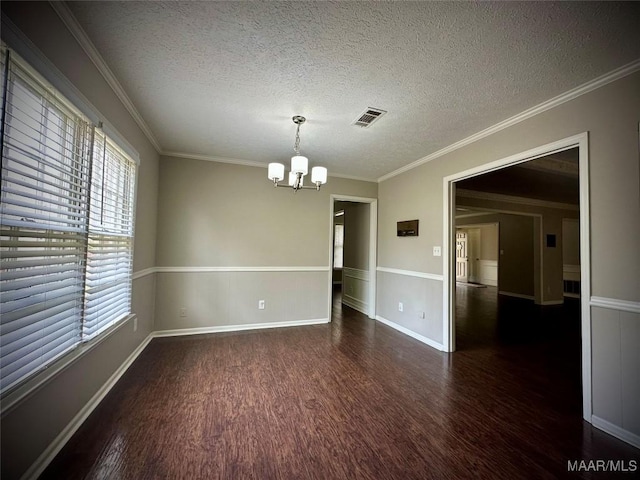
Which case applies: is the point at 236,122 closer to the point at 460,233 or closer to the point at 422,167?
the point at 422,167

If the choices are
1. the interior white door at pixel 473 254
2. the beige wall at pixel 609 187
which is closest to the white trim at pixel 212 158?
the beige wall at pixel 609 187

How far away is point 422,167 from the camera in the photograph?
3.74 meters

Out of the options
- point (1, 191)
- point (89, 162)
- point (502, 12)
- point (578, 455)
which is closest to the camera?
point (1, 191)

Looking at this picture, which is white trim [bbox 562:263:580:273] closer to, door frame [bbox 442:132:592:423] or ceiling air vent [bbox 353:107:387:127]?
door frame [bbox 442:132:592:423]

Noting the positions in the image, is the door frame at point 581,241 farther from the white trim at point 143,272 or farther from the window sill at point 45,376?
the white trim at point 143,272

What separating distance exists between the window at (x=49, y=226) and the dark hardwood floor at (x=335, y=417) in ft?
2.38

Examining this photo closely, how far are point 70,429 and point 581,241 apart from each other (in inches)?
151

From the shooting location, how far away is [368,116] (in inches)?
100

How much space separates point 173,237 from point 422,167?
3662 millimetres

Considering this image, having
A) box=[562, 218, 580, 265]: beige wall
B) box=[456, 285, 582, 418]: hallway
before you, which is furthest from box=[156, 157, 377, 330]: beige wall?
box=[562, 218, 580, 265]: beige wall

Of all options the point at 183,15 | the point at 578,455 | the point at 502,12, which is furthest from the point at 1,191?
the point at 578,455

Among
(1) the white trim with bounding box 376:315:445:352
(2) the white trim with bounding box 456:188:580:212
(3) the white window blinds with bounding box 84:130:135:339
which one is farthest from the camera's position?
(2) the white trim with bounding box 456:188:580:212

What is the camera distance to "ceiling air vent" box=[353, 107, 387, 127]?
8.04 ft
